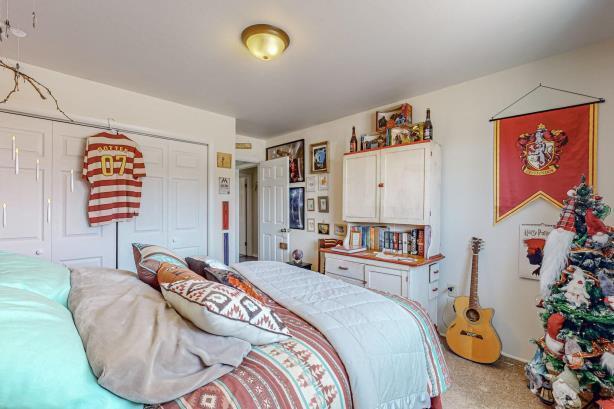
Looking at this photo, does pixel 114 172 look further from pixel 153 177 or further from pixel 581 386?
pixel 581 386

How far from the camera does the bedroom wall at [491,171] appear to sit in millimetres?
2008

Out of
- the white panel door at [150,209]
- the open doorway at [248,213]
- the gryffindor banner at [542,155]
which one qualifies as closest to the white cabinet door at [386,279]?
the gryffindor banner at [542,155]

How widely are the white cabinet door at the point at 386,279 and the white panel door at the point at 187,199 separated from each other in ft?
6.60

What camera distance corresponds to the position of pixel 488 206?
248 centimetres

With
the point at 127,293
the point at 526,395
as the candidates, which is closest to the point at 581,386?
the point at 526,395

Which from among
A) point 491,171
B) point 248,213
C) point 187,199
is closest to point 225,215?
point 187,199

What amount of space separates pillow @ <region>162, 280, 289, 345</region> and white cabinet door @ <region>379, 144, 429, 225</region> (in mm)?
1987

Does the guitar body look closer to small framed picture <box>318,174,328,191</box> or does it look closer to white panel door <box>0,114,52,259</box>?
small framed picture <box>318,174,328,191</box>

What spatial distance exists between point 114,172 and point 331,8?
236 cm

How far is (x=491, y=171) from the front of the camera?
97.1 inches

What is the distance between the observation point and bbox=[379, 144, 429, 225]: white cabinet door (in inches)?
103

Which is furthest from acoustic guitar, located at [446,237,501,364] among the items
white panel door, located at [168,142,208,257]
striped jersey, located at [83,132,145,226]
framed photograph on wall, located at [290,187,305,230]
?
striped jersey, located at [83,132,145,226]

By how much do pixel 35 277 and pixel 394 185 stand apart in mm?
2632

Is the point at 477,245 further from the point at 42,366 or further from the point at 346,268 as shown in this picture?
the point at 42,366
